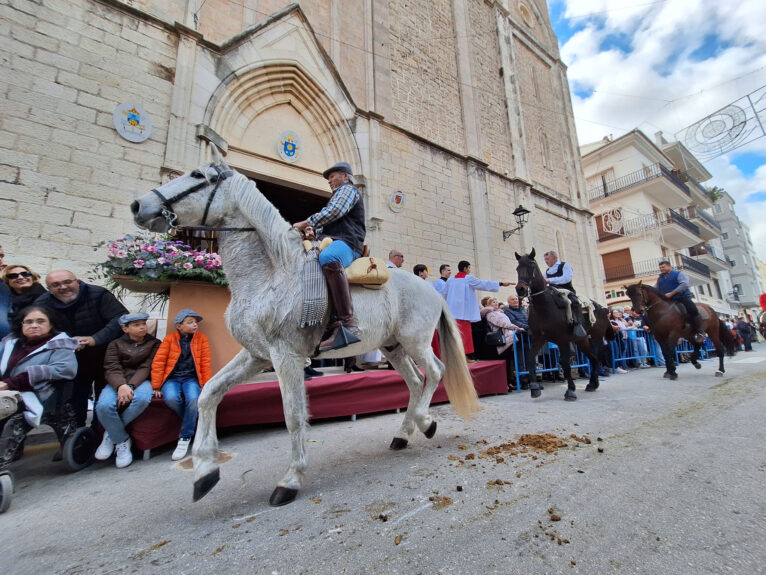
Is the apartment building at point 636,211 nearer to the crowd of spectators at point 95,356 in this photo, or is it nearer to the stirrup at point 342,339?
the stirrup at point 342,339

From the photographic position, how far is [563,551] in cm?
137

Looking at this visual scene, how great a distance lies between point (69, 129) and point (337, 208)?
5.98 m

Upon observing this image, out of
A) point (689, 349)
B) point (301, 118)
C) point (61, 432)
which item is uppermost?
point (301, 118)

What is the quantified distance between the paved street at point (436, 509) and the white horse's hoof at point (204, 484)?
116 mm

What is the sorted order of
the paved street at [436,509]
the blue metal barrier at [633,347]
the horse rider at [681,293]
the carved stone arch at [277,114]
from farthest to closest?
1. the blue metal barrier at [633,347]
2. the carved stone arch at [277,114]
3. the horse rider at [681,293]
4. the paved street at [436,509]

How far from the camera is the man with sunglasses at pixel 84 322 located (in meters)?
3.21

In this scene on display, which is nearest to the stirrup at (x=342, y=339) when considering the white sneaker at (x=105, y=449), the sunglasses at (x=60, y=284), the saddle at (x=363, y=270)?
the saddle at (x=363, y=270)

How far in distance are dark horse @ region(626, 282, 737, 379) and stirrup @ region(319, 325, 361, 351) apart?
6.97 meters

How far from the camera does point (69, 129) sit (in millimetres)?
5406

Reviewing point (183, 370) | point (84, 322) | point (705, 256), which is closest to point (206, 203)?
point (183, 370)

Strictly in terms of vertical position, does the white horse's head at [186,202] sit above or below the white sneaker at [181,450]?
above

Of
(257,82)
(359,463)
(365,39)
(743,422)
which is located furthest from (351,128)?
(743,422)

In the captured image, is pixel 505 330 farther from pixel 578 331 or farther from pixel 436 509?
pixel 436 509

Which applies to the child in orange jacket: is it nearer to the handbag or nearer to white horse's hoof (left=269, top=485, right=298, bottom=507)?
white horse's hoof (left=269, top=485, right=298, bottom=507)
